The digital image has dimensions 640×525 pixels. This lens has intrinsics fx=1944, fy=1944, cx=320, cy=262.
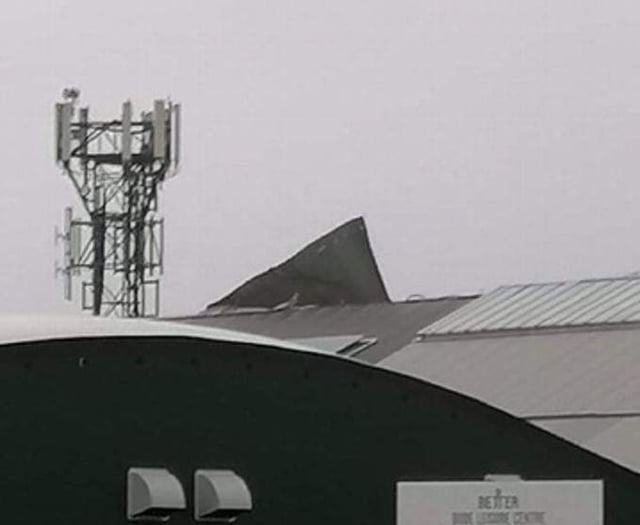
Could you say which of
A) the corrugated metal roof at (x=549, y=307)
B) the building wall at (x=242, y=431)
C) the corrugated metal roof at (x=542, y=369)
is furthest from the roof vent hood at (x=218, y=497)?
the corrugated metal roof at (x=549, y=307)

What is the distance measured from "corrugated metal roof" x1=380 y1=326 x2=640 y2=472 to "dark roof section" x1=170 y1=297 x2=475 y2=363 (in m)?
2.30

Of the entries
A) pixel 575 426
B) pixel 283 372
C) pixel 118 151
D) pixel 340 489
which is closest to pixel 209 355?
pixel 283 372

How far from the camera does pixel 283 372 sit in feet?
55.6

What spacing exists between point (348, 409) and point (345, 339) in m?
24.8

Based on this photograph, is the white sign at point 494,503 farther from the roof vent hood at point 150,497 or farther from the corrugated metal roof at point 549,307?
the corrugated metal roof at point 549,307

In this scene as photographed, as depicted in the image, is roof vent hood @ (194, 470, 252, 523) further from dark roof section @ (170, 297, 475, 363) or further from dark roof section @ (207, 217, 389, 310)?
dark roof section @ (207, 217, 389, 310)

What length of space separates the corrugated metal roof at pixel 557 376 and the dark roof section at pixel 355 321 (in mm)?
2300

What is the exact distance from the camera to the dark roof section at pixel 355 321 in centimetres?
4216

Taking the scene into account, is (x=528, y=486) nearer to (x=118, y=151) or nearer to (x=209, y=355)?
(x=209, y=355)

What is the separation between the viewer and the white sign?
1705 centimetres

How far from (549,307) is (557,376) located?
4354 millimetres

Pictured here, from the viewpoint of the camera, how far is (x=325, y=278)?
48688mm

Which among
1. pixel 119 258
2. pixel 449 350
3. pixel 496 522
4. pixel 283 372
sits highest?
pixel 119 258

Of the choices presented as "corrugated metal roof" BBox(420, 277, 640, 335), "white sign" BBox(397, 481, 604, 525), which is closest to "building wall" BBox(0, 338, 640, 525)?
"white sign" BBox(397, 481, 604, 525)
